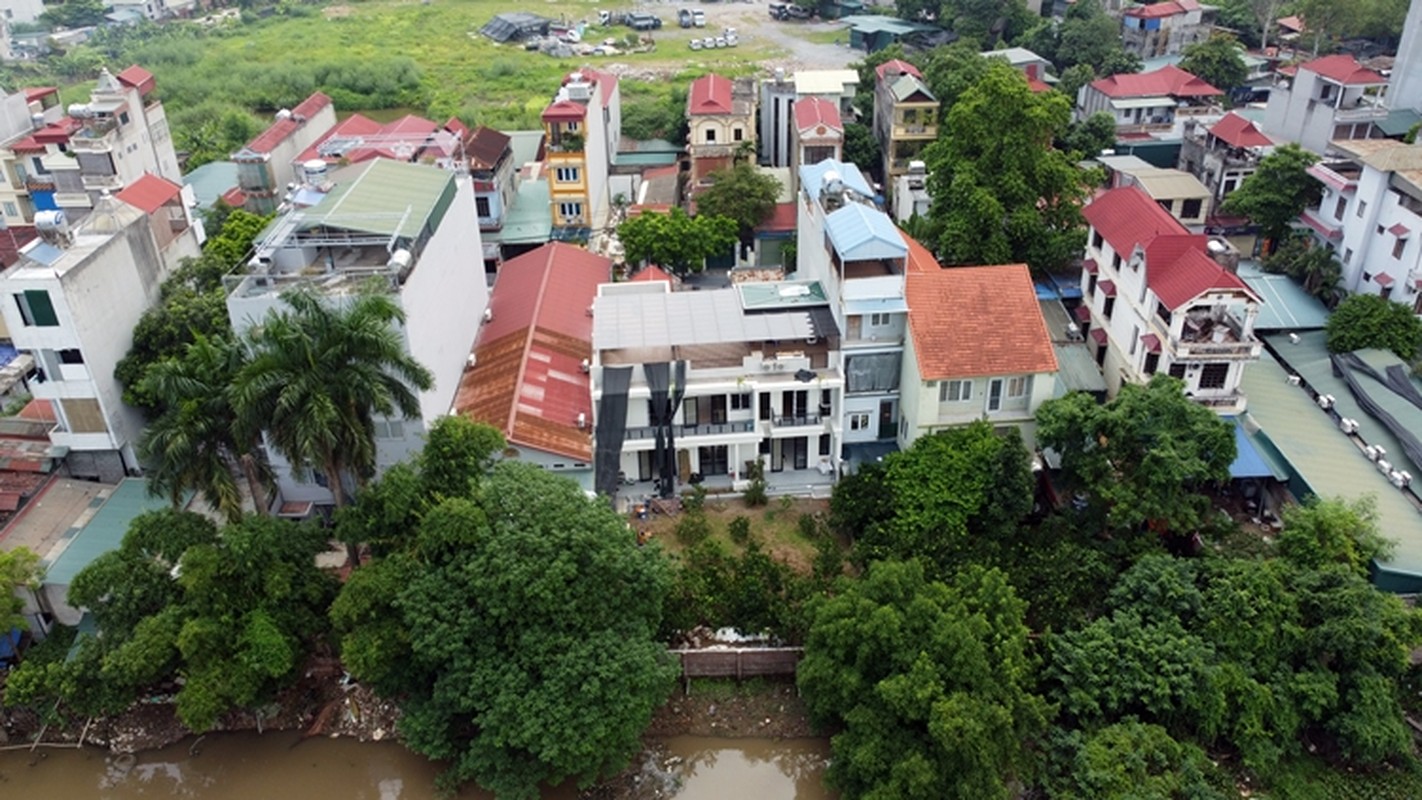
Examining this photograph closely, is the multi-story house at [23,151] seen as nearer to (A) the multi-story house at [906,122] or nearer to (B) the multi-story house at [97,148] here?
(B) the multi-story house at [97,148]

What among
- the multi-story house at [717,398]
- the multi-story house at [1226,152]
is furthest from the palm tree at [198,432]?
the multi-story house at [1226,152]

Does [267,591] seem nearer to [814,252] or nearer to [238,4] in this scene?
[814,252]

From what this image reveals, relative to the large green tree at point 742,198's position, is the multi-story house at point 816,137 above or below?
above

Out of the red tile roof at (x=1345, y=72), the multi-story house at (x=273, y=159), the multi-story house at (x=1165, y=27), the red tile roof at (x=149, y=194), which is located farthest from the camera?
the multi-story house at (x=1165, y=27)

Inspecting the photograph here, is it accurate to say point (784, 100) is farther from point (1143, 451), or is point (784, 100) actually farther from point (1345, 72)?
point (1143, 451)

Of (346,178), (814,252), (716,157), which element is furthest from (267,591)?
(716,157)

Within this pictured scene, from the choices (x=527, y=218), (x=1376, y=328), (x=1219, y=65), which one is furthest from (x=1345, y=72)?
(x=527, y=218)

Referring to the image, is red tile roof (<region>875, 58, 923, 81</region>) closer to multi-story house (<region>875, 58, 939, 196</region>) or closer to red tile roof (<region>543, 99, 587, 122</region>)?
multi-story house (<region>875, 58, 939, 196</region>)
